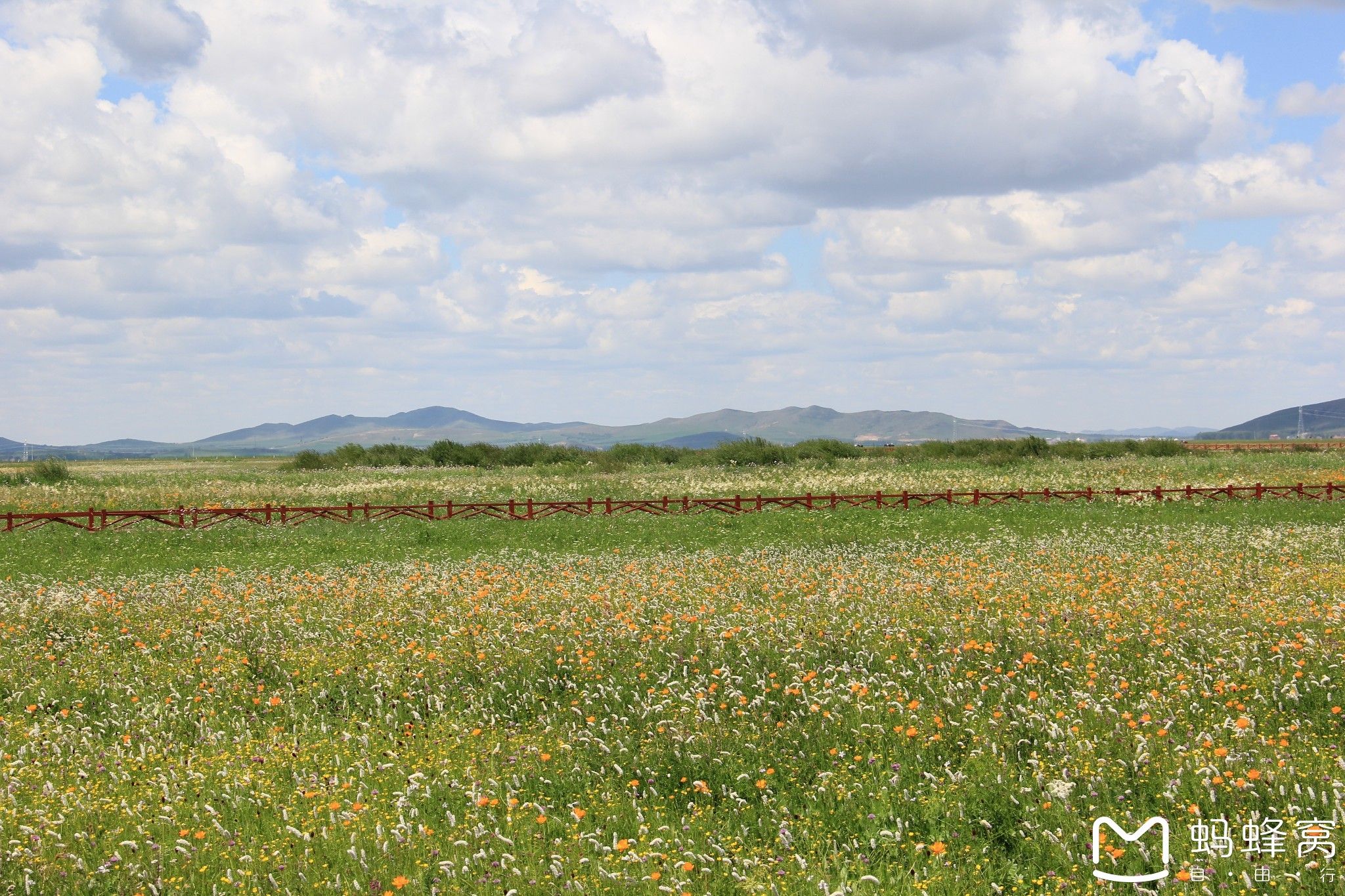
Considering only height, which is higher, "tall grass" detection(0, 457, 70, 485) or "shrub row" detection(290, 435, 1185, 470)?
"shrub row" detection(290, 435, 1185, 470)

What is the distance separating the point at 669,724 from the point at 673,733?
45 cm

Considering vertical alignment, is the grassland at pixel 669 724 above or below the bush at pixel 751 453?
below

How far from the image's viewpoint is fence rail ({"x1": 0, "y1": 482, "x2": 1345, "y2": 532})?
34156mm

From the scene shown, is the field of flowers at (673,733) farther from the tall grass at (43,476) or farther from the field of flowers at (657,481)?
the tall grass at (43,476)

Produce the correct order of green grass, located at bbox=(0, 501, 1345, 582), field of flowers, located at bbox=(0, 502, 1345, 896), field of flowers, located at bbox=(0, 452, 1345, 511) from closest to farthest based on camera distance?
field of flowers, located at bbox=(0, 502, 1345, 896), green grass, located at bbox=(0, 501, 1345, 582), field of flowers, located at bbox=(0, 452, 1345, 511)

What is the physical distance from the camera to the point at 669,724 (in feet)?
30.3

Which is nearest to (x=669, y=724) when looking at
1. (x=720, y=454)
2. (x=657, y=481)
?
(x=657, y=481)

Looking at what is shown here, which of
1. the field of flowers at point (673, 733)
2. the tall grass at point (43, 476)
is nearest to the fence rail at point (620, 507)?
the field of flowers at point (673, 733)

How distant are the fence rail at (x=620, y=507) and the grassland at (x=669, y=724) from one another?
15349 millimetres

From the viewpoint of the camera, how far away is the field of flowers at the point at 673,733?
265 inches

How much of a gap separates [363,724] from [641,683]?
9.48ft

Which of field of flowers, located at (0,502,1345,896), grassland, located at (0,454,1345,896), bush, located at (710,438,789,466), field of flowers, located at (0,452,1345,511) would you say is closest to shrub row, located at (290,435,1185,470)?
bush, located at (710,438,789,466)

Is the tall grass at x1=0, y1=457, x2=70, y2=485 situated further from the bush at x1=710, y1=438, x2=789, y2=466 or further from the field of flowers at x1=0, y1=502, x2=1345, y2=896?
the field of flowers at x1=0, y1=502, x2=1345, y2=896

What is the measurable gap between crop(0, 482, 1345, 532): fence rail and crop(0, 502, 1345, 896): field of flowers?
19.1 metres
